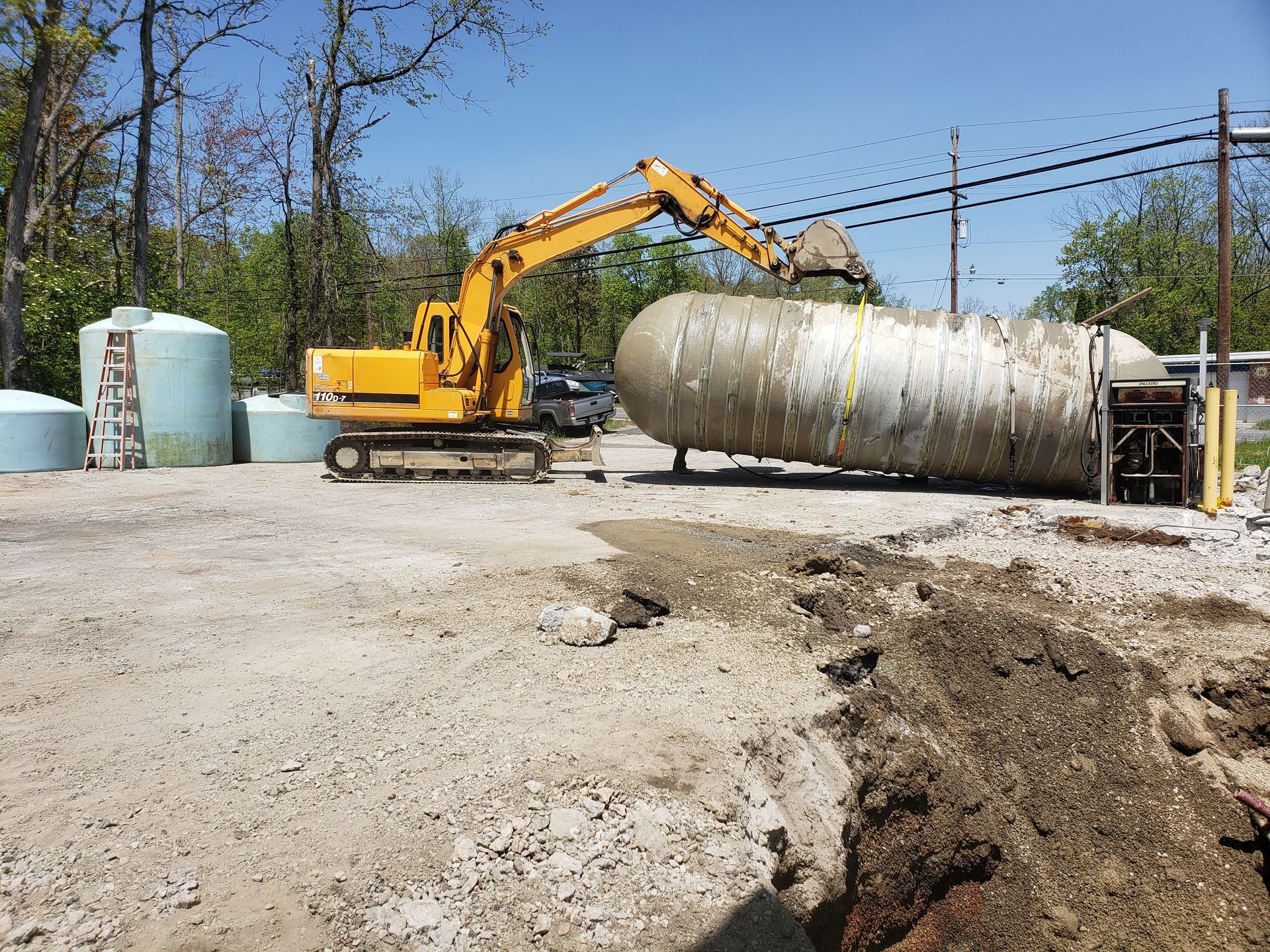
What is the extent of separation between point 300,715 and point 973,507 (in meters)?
9.08

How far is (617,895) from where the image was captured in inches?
110

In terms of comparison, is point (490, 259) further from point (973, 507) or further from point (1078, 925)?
point (1078, 925)

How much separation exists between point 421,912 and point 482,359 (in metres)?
10.8

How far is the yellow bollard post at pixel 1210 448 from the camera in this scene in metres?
9.91

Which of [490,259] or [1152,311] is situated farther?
[1152,311]

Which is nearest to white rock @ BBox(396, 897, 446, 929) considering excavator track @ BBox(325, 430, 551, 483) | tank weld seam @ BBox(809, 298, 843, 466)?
tank weld seam @ BBox(809, 298, 843, 466)

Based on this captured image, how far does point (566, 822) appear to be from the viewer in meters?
3.05

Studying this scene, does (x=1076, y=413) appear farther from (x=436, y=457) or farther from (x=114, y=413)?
(x=114, y=413)

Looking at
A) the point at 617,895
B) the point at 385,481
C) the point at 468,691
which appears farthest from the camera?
the point at 385,481

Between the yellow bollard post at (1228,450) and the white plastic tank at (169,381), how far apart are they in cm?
1601

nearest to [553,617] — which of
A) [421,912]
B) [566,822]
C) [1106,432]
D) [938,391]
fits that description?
[566,822]

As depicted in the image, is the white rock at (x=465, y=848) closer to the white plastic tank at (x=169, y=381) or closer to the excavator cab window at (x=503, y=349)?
the excavator cab window at (x=503, y=349)

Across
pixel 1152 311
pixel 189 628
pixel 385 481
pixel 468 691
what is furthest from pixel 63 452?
pixel 1152 311

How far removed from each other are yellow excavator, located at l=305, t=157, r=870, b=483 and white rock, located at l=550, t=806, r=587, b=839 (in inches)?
377
